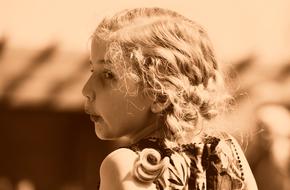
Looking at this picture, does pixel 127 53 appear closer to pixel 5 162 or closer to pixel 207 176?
pixel 207 176

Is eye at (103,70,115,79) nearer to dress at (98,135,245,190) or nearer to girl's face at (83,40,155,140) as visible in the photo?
girl's face at (83,40,155,140)

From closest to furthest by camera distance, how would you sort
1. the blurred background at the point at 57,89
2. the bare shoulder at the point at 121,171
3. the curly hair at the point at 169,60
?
the bare shoulder at the point at 121,171 < the curly hair at the point at 169,60 < the blurred background at the point at 57,89

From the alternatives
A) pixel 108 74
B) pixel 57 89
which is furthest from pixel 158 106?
pixel 57 89

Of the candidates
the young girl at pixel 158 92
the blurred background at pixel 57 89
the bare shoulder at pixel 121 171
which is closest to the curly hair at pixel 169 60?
the young girl at pixel 158 92

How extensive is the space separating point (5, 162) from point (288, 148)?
57.8 inches

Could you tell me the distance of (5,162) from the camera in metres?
3.83

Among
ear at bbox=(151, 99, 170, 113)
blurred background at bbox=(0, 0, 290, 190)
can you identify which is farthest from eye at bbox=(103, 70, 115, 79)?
blurred background at bbox=(0, 0, 290, 190)

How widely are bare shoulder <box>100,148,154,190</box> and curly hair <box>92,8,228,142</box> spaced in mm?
134

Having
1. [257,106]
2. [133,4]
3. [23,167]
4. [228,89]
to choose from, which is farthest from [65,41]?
[228,89]

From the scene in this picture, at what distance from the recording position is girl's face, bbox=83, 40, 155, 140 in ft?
5.27

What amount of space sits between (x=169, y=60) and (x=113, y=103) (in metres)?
0.16

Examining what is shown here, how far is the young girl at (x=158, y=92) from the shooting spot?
5.26 feet

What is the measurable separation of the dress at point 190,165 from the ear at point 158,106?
0.06 meters

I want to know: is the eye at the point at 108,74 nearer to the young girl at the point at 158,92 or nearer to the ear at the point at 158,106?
the young girl at the point at 158,92
